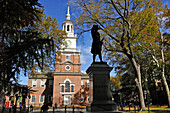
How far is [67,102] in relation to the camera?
36.9m

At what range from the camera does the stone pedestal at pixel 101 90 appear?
7043 millimetres

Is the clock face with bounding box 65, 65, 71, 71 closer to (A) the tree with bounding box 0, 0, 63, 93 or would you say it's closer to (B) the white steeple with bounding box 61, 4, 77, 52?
(B) the white steeple with bounding box 61, 4, 77, 52

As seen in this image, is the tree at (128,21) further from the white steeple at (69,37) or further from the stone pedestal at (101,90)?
the white steeple at (69,37)

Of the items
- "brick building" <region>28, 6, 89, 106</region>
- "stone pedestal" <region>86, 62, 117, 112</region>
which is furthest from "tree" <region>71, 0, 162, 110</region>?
"brick building" <region>28, 6, 89, 106</region>

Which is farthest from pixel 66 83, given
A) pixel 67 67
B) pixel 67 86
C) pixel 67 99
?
pixel 67 67

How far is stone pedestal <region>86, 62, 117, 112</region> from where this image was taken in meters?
7.04

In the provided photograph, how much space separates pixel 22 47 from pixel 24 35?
1.37m

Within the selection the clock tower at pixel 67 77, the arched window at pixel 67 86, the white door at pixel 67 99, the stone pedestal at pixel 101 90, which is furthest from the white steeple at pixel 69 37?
the stone pedestal at pixel 101 90

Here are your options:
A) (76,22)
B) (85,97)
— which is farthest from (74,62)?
(76,22)

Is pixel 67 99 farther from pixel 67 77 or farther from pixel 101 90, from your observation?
pixel 101 90

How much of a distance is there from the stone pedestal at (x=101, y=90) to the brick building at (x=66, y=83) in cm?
2807

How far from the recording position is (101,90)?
746 centimetres

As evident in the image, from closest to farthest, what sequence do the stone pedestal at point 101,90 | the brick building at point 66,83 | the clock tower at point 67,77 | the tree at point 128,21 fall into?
the stone pedestal at point 101,90
the tree at point 128,21
the clock tower at point 67,77
the brick building at point 66,83

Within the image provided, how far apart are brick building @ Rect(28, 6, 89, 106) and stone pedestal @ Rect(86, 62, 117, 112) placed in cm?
2807
